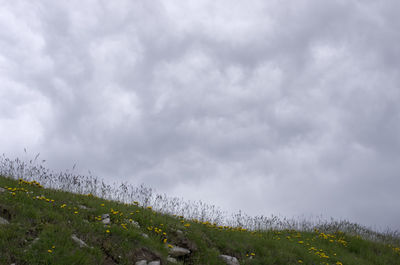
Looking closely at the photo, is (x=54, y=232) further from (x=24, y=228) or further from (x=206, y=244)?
(x=206, y=244)

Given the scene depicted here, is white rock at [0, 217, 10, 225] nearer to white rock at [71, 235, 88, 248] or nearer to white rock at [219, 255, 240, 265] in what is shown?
white rock at [71, 235, 88, 248]

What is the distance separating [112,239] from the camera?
8031 millimetres

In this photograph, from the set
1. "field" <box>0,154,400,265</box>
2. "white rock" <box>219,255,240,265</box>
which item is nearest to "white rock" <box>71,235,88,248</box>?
"field" <box>0,154,400,265</box>

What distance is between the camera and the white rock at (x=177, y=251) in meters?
8.73

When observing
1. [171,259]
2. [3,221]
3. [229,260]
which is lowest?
[171,259]

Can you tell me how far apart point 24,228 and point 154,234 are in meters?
3.28

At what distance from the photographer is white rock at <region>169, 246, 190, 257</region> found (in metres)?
8.73

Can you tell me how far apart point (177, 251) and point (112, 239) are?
1785mm

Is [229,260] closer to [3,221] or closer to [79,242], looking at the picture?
[79,242]

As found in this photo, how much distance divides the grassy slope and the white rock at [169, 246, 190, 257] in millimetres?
199

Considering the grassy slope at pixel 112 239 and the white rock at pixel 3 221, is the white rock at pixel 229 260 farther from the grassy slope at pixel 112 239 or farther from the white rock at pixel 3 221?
the white rock at pixel 3 221

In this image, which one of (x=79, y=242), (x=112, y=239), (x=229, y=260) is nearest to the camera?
(x=79, y=242)

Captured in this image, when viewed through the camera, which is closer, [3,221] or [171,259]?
[3,221]

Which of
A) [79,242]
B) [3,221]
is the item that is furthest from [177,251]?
[3,221]
